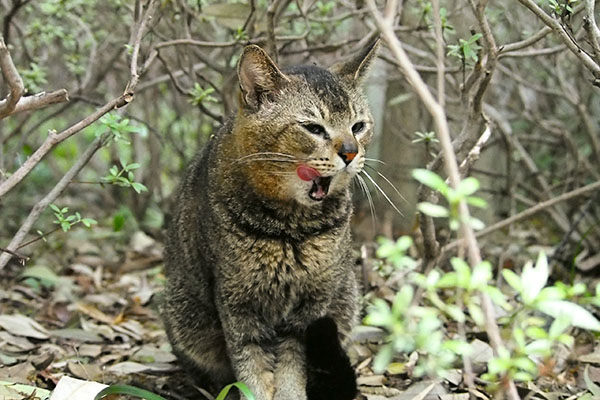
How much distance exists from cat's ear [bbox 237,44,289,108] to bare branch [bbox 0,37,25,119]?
1.02 meters

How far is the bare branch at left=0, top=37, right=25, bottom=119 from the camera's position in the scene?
2320 millimetres

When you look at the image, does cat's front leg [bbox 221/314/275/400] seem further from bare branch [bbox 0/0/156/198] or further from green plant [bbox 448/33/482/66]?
green plant [bbox 448/33/482/66]

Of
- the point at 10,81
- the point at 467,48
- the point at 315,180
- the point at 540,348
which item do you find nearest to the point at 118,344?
the point at 315,180

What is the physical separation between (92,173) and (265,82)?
18.5 ft

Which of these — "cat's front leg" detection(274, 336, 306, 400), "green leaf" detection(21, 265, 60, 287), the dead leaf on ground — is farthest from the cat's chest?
"green leaf" detection(21, 265, 60, 287)

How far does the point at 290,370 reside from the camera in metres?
3.49

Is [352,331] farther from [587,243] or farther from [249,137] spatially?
[587,243]

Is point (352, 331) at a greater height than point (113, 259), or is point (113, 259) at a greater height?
point (352, 331)

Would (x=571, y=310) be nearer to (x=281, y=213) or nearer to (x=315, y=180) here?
(x=315, y=180)

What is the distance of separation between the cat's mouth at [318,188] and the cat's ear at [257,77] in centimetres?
43

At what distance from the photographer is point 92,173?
337 inches

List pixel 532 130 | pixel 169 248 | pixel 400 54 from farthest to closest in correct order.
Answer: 1. pixel 532 130
2. pixel 169 248
3. pixel 400 54

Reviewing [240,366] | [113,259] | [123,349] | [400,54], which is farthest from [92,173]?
[400,54]

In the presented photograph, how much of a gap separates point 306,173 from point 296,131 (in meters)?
0.18
